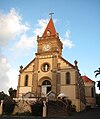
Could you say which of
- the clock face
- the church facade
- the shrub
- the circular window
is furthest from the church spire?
the shrub

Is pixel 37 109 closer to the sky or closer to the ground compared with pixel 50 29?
closer to the ground

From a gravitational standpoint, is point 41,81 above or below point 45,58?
below

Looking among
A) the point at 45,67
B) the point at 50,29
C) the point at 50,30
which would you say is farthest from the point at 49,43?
the point at 45,67

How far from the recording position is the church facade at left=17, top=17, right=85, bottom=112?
1513 inches

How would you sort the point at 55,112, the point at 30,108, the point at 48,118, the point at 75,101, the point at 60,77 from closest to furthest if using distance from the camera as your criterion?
the point at 48,118 < the point at 55,112 < the point at 30,108 < the point at 75,101 < the point at 60,77

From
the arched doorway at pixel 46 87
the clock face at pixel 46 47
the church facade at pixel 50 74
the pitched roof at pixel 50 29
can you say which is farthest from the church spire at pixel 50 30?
the arched doorway at pixel 46 87

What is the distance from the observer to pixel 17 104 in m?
30.6

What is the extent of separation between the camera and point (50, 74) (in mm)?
40719

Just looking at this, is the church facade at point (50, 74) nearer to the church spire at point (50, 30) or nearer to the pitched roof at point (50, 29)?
the church spire at point (50, 30)

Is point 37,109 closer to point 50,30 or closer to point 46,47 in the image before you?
point 46,47

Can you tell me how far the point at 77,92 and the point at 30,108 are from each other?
38.7 ft

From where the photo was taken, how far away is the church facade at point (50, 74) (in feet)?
126

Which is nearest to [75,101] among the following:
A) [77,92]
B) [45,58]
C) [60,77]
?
[77,92]

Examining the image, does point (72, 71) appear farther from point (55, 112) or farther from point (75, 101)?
point (55, 112)
